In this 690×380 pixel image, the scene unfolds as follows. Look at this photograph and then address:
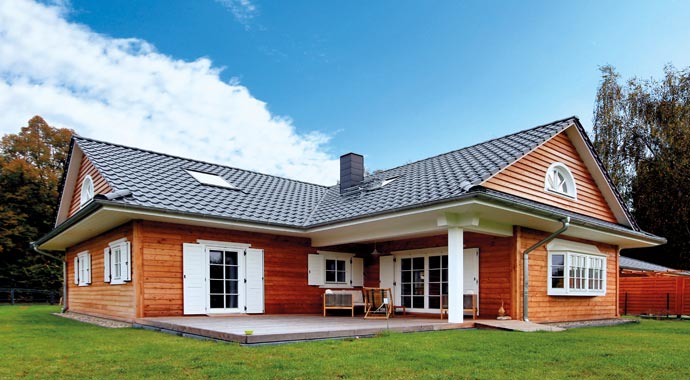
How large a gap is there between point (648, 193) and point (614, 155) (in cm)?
225

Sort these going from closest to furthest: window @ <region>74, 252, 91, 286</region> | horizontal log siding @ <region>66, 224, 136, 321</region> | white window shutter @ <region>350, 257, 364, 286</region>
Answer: horizontal log siding @ <region>66, 224, 136, 321</region>
window @ <region>74, 252, 91, 286</region>
white window shutter @ <region>350, 257, 364, 286</region>

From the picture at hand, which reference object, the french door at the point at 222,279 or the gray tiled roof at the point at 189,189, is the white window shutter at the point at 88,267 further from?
the french door at the point at 222,279

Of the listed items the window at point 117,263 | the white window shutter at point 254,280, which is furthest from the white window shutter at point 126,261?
the white window shutter at point 254,280

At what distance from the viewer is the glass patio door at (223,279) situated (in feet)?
35.1

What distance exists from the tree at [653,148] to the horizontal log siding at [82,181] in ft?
70.0

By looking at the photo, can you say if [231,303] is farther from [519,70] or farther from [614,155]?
[614,155]

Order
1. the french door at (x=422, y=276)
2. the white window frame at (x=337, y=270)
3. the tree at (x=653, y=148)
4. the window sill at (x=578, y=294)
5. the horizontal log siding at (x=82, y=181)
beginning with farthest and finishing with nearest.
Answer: the tree at (x=653, y=148), the white window frame at (x=337, y=270), the horizontal log siding at (x=82, y=181), the french door at (x=422, y=276), the window sill at (x=578, y=294)

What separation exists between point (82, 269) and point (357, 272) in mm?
7561

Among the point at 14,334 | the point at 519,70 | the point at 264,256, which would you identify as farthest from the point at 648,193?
the point at 14,334

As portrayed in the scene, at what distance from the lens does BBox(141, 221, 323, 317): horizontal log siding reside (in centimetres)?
978

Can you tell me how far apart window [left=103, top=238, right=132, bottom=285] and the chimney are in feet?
20.4

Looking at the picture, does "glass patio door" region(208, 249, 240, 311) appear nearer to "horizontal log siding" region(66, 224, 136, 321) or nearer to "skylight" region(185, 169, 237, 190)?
"horizontal log siding" region(66, 224, 136, 321)

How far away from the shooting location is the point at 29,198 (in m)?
26.2

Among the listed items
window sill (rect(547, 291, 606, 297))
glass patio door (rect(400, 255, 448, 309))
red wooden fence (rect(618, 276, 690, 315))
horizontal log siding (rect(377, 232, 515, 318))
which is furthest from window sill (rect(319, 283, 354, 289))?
red wooden fence (rect(618, 276, 690, 315))
